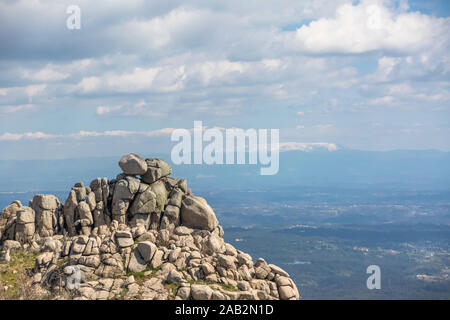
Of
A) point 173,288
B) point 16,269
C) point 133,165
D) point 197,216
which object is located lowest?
point 173,288

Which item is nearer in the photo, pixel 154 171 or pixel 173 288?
pixel 173 288

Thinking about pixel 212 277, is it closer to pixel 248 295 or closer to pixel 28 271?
pixel 248 295

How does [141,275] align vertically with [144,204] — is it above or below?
below

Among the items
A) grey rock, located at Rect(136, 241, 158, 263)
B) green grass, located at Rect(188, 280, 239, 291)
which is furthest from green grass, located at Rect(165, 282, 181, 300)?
grey rock, located at Rect(136, 241, 158, 263)

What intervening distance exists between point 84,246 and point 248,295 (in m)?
15.1

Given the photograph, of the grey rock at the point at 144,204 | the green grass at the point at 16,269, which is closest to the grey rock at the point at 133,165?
the grey rock at the point at 144,204

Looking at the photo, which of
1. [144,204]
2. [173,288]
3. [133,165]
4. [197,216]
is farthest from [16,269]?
[197,216]

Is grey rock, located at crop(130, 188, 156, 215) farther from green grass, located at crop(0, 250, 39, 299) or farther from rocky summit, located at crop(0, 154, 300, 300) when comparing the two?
green grass, located at crop(0, 250, 39, 299)

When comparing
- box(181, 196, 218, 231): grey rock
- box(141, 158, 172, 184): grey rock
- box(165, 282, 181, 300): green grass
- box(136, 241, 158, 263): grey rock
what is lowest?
box(165, 282, 181, 300): green grass

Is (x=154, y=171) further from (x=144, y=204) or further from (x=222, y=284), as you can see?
(x=222, y=284)

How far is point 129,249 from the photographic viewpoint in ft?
134

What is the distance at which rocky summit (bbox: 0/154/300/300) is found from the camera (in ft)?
122

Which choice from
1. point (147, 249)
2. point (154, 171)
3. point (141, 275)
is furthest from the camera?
point (154, 171)
